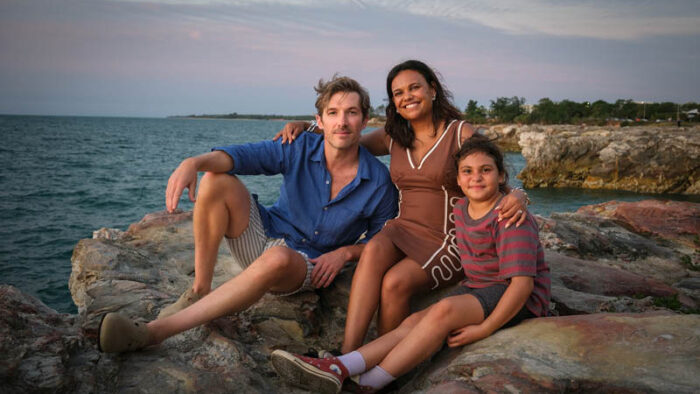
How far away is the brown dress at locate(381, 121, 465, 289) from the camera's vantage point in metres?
3.29

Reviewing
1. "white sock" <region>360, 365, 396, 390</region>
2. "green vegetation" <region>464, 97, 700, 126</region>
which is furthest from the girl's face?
"green vegetation" <region>464, 97, 700, 126</region>

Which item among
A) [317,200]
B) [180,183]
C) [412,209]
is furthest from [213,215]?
[412,209]

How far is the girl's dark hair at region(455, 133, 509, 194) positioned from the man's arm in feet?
5.40

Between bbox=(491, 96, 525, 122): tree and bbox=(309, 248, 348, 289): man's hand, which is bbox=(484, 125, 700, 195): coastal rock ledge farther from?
bbox=(491, 96, 525, 122): tree

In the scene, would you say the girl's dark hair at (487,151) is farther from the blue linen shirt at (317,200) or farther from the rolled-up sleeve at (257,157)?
the rolled-up sleeve at (257,157)

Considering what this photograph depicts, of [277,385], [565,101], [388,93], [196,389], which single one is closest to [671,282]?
[388,93]

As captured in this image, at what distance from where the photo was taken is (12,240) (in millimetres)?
9625

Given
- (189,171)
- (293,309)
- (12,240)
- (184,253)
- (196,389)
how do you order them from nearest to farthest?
(196,389) < (189,171) < (293,309) < (184,253) < (12,240)

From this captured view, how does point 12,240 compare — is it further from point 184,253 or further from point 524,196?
point 524,196

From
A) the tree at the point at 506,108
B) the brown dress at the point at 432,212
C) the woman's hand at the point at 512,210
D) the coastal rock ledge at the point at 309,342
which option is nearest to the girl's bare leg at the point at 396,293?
the brown dress at the point at 432,212

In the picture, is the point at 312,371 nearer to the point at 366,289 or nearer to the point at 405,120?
the point at 366,289

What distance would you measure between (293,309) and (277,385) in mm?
844

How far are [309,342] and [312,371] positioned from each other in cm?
99

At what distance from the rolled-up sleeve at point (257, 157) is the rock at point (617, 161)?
2079cm
